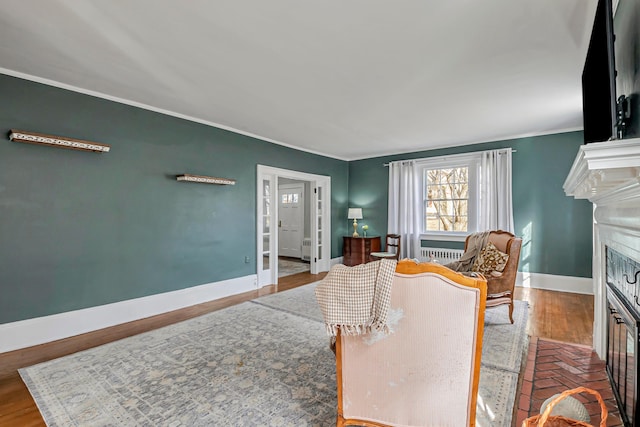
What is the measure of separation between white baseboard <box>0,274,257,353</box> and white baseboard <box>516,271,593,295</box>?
4.76 meters

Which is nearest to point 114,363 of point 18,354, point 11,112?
point 18,354

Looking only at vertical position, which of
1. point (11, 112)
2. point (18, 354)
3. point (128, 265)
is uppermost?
point (11, 112)

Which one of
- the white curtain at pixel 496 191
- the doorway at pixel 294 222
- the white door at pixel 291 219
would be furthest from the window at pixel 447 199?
the white door at pixel 291 219

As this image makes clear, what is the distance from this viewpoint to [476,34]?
216cm

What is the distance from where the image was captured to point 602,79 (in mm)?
1454

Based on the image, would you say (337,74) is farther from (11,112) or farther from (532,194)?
(532,194)

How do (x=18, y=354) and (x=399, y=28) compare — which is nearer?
(x=399, y=28)

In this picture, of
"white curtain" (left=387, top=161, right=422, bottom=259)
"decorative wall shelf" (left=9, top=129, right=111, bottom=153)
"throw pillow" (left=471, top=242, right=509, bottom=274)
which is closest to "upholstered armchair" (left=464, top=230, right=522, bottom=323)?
"throw pillow" (left=471, top=242, right=509, bottom=274)

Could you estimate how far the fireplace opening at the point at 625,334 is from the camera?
4.63ft

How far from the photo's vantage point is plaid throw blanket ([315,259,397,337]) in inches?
52.7

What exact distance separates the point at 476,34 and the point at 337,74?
113 cm

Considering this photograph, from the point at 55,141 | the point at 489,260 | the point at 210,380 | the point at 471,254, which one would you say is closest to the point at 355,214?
the point at 471,254

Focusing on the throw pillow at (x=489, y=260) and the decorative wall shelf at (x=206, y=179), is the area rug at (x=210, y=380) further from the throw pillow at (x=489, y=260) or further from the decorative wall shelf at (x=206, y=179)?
the decorative wall shelf at (x=206, y=179)

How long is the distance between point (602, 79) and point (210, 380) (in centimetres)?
292
